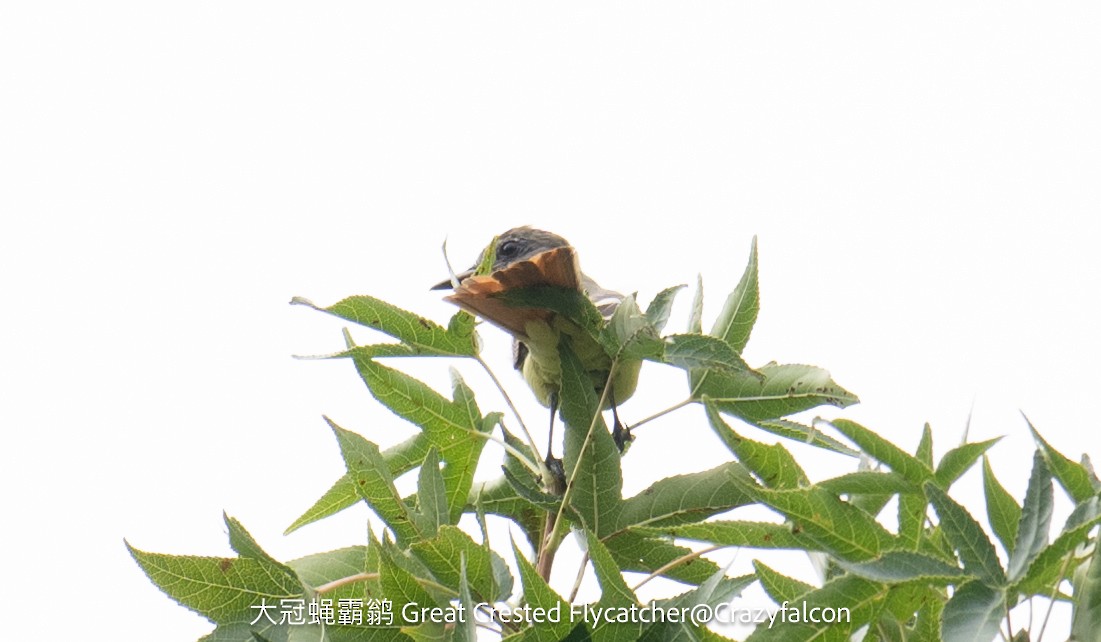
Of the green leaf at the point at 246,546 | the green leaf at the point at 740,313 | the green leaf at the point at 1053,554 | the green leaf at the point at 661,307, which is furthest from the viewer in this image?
the green leaf at the point at 740,313

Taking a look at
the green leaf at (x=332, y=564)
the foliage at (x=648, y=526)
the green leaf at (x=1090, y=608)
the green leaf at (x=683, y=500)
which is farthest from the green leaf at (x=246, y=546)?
the green leaf at (x=1090, y=608)

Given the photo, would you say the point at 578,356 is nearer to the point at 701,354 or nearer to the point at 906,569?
the point at 701,354

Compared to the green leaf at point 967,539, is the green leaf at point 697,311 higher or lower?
higher

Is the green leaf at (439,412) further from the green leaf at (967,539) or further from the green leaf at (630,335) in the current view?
the green leaf at (967,539)

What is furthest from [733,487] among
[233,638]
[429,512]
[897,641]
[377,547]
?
[233,638]

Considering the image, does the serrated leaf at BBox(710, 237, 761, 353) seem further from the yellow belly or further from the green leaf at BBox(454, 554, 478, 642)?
the green leaf at BBox(454, 554, 478, 642)

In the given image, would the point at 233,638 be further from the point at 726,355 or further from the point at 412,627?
the point at 726,355

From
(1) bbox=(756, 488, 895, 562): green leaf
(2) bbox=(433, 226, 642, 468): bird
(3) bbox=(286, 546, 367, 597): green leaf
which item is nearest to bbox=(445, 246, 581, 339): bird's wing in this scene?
(2) bbox=(433, 226, 642, 468): bird
